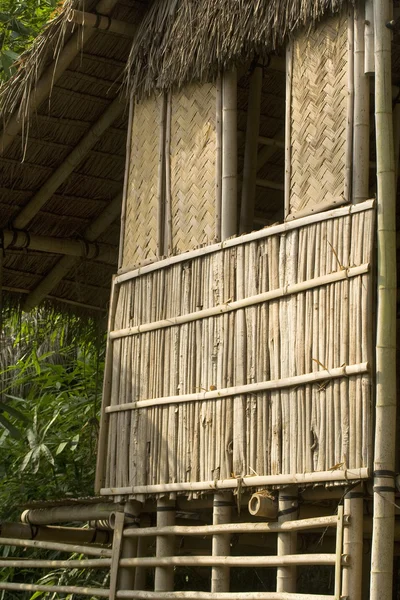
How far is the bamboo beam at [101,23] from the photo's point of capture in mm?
6008

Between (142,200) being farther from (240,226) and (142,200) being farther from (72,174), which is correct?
(72,174)

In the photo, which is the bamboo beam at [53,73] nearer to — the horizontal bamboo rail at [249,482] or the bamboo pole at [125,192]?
the bamboo pole at [125,192]

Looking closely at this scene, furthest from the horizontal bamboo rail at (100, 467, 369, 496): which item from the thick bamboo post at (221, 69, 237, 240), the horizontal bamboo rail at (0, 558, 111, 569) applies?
the thick bamboo post at (221, 69, 237, 240)

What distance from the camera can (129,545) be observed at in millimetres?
5879

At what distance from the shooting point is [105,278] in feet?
27.4

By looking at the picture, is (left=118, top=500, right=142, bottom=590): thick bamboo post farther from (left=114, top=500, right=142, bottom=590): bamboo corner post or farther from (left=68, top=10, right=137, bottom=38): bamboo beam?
(left=68, top=10, right=137, bottom=38): bamboo beam

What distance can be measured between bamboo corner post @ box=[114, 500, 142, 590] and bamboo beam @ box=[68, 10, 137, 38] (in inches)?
105

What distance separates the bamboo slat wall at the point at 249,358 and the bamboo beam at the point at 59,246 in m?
1.75

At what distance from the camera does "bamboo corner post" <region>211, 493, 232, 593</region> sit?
203 inches

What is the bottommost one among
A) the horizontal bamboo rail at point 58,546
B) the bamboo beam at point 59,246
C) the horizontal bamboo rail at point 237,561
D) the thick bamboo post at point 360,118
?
the horizontal bamboo rail at point 237,561

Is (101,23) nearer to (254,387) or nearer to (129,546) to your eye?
(254,387)

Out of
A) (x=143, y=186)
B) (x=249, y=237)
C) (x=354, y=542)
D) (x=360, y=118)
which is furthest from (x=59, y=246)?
(x=354, y=542)

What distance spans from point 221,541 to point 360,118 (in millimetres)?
2093

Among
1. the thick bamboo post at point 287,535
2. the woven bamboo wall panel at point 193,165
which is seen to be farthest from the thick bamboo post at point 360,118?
the thick bamboo post at point 287,535
